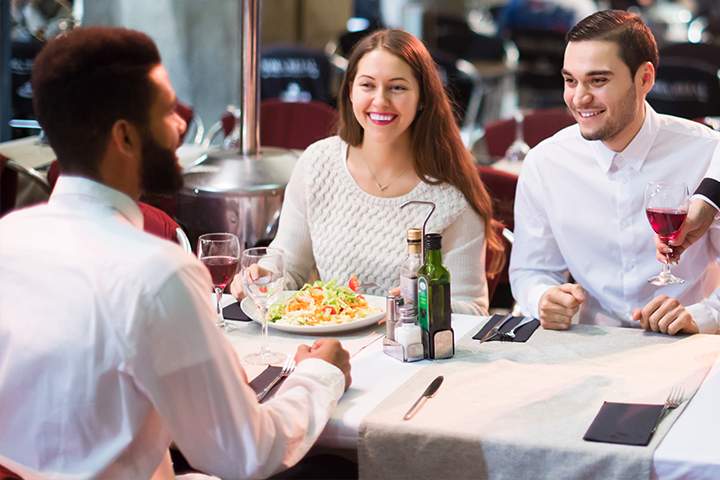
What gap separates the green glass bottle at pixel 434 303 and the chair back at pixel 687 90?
397cm

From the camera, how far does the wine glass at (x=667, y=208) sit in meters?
2.50

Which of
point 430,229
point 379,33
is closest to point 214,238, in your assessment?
point 430,229

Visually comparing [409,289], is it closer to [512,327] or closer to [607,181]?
[512,327]

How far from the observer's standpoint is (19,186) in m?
4.09

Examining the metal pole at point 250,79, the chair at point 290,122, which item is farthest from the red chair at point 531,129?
the metal pole at point 250,79

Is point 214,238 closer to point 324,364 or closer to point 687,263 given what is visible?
point 324,364

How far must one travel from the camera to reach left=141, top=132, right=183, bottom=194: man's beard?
171 cm

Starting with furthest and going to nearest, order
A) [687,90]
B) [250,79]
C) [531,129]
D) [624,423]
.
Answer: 1. [687,90]
2. [531,129]
3. [250,79]
4. [624,423]

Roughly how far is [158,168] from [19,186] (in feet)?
8.34

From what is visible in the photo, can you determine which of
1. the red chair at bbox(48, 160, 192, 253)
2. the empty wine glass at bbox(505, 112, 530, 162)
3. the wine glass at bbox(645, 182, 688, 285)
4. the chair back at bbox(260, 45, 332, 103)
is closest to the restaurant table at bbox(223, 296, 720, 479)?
the wine glass at bbox(645, 182, 688, 285)

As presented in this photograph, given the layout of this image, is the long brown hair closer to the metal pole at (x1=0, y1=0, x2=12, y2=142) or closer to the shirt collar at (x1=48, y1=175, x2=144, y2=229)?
the shirt collar at (x1=48, y1=175, x2=144, y2=229)

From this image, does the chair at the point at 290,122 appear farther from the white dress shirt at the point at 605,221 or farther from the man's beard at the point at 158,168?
the man's beard at the point at 158,168

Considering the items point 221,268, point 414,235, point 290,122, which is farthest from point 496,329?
point 290,122

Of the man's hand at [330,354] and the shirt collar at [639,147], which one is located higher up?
the shirt collar at [639,147]
